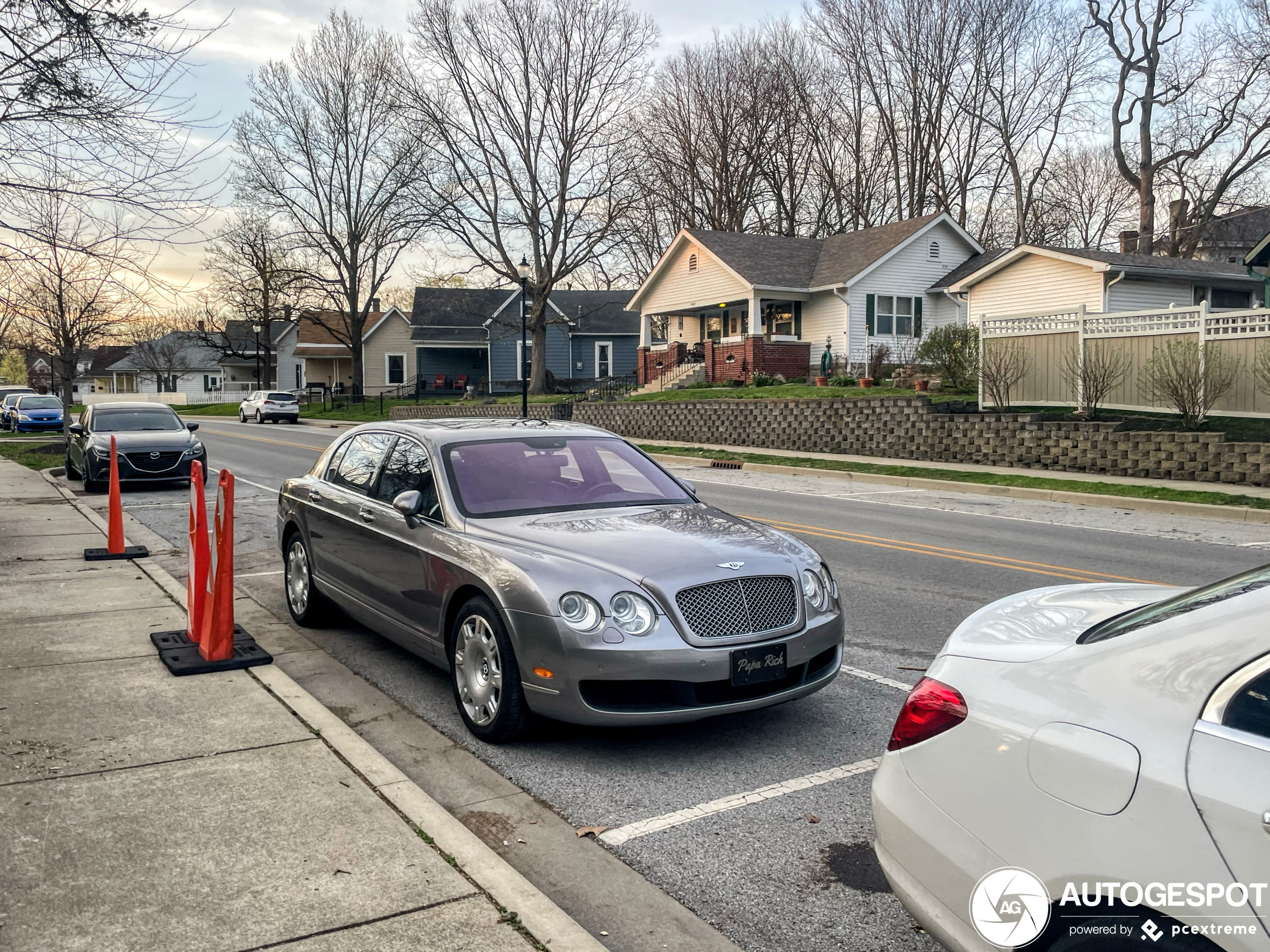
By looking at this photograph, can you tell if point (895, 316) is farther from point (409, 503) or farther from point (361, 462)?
point (409, 503)

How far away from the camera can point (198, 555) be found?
6.52 meters

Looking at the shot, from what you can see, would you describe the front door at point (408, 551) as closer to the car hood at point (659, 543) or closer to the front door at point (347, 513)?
the front door at point (347, 513)

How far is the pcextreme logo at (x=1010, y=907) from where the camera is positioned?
2.33 meters

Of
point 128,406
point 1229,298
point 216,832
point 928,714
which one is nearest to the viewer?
point 928,714

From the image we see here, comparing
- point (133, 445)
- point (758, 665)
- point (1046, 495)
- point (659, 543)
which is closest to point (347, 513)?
point (659, 543)

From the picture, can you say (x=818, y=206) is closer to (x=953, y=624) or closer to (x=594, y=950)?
(x=953, y=624)

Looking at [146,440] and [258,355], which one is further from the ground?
[258,355]

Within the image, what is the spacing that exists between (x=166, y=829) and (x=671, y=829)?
193cm

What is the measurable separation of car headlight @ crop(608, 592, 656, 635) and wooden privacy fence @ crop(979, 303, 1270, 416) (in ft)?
55.3

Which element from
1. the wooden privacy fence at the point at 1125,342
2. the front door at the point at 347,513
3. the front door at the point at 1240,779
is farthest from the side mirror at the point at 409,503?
the wooden privacy fence at the point at 1125,342

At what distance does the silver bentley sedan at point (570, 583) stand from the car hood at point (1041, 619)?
1.54 m

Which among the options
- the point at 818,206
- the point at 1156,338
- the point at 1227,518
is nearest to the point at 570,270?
the point at 818,206

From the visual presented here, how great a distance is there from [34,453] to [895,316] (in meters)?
27.2

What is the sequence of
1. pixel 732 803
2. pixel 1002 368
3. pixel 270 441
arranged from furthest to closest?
pixel 270 441 → pixel 1002 368 → pixel 732 803
